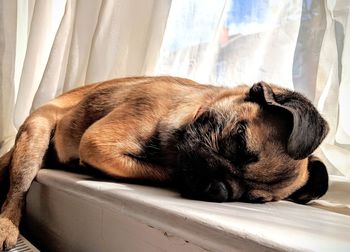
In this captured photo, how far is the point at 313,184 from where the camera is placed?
101cm

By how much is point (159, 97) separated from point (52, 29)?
0.99 meters

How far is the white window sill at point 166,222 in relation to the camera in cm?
53

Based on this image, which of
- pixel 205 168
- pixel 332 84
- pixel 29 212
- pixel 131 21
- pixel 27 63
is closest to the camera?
pixel 205 168

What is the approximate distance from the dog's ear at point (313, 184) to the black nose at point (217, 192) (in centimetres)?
26

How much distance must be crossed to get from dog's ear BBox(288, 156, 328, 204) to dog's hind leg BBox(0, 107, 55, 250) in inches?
27.5

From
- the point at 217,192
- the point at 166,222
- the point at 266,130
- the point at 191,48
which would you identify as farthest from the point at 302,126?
the point at 191,48

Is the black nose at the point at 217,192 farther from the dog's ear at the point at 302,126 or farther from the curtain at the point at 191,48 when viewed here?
the curtain at the point at 191,48

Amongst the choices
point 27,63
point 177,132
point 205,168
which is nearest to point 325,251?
point 205,168

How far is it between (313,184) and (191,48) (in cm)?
62

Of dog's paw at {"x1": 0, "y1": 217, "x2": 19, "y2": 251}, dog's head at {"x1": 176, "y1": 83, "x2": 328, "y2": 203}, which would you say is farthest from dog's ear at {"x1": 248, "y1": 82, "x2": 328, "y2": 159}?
dog's paw at {"x1": 0, "y1": 217, "x2": 19, "y2": 251}

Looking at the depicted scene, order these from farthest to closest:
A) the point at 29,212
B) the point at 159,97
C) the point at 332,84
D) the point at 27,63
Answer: the point at 27,63
the point at 29,212
the point at 159,97
the point at 332,84

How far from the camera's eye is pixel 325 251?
1.53 feet

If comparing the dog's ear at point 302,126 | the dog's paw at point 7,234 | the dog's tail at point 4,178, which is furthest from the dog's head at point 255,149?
the dog's tail at point 4,178

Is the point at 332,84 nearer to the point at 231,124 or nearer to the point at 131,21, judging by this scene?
the point at 231,124
